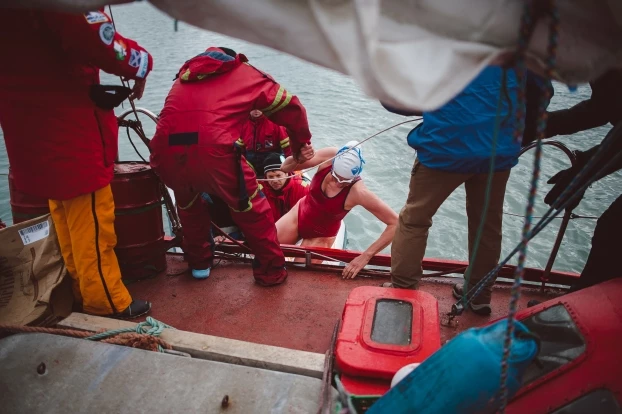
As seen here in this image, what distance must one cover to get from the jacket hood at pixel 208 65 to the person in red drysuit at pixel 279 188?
168cm

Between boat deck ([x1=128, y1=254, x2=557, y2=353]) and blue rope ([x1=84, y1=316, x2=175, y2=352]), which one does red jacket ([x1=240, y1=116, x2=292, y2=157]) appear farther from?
blue rope ([x1=84, y1=316, x2=175, y2=352])

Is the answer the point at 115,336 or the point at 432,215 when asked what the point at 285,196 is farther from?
the point at 115,336

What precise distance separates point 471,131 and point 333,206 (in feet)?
6.48

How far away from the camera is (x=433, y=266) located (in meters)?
3.43

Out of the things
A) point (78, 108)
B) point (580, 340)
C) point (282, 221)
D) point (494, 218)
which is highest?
point (78, 108)

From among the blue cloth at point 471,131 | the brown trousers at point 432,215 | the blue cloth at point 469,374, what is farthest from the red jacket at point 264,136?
the blue cloth at point 469,374

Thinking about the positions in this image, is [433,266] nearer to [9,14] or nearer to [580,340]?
[580,340]

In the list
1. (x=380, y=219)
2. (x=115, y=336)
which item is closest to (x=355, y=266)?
(x=380, y=219)

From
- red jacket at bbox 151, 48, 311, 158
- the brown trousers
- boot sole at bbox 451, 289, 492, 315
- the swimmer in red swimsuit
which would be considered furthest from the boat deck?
red jacket at bbox 151, 48, 311, 158

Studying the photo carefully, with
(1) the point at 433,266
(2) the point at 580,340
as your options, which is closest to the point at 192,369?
(2) the point at 580,340

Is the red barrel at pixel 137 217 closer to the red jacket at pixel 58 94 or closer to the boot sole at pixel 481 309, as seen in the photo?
the red jacket at pixel 58 94

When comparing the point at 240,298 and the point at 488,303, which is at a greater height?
the point at 488,303

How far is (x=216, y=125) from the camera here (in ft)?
8.62

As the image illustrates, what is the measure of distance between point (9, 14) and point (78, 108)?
1.67 ft
